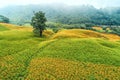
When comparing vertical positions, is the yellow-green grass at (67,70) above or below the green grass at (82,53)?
below

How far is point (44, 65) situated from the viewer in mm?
54938

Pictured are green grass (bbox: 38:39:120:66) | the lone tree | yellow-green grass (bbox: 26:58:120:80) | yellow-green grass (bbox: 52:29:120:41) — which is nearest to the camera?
yellow-green grass (bbox: 26:58:120:80)

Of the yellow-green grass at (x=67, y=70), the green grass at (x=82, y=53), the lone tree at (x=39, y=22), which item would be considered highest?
→ the lone tree at (x=39, y=22)

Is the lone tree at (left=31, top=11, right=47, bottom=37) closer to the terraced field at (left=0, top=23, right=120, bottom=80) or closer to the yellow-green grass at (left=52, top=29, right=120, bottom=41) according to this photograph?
the yellow-green grass at (left=52, top=29, right=120, bottom=41)

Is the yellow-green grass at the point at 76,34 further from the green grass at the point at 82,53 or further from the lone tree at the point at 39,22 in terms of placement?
the green grass at the point at 82,53

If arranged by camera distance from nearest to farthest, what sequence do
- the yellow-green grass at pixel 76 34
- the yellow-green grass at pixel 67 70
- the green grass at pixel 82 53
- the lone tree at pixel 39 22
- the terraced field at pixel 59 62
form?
the yellow-green grass at pixel 67 70 → the terraced field at pixel 59 62 → the green grass at pixel 82 53 → the yellow-green grass at pixel 76 34 → the lone tree at pixel 39 22

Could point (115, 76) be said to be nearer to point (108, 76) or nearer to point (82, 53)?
point (108, 76)

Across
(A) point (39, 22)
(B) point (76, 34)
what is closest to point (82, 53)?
(A) point (39, 22)

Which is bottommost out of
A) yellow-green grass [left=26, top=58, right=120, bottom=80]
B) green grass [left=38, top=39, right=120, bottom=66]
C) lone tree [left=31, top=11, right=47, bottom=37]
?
yellow-green grass [left=26, top=58, right=120, bottom=80]

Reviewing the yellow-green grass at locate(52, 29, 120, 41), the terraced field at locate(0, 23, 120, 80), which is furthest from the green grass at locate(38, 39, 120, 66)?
the yellow-green grass at locate(52, 29, 120, 41)

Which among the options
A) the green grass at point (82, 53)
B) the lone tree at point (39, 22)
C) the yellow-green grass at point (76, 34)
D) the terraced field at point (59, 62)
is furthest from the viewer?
the lone tree at point (39, 22)

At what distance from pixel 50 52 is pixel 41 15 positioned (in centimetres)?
4061

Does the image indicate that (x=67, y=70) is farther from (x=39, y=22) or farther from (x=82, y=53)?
(x=39, y=22)

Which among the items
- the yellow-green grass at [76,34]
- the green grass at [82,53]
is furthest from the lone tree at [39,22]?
the green grass at [82,53]
